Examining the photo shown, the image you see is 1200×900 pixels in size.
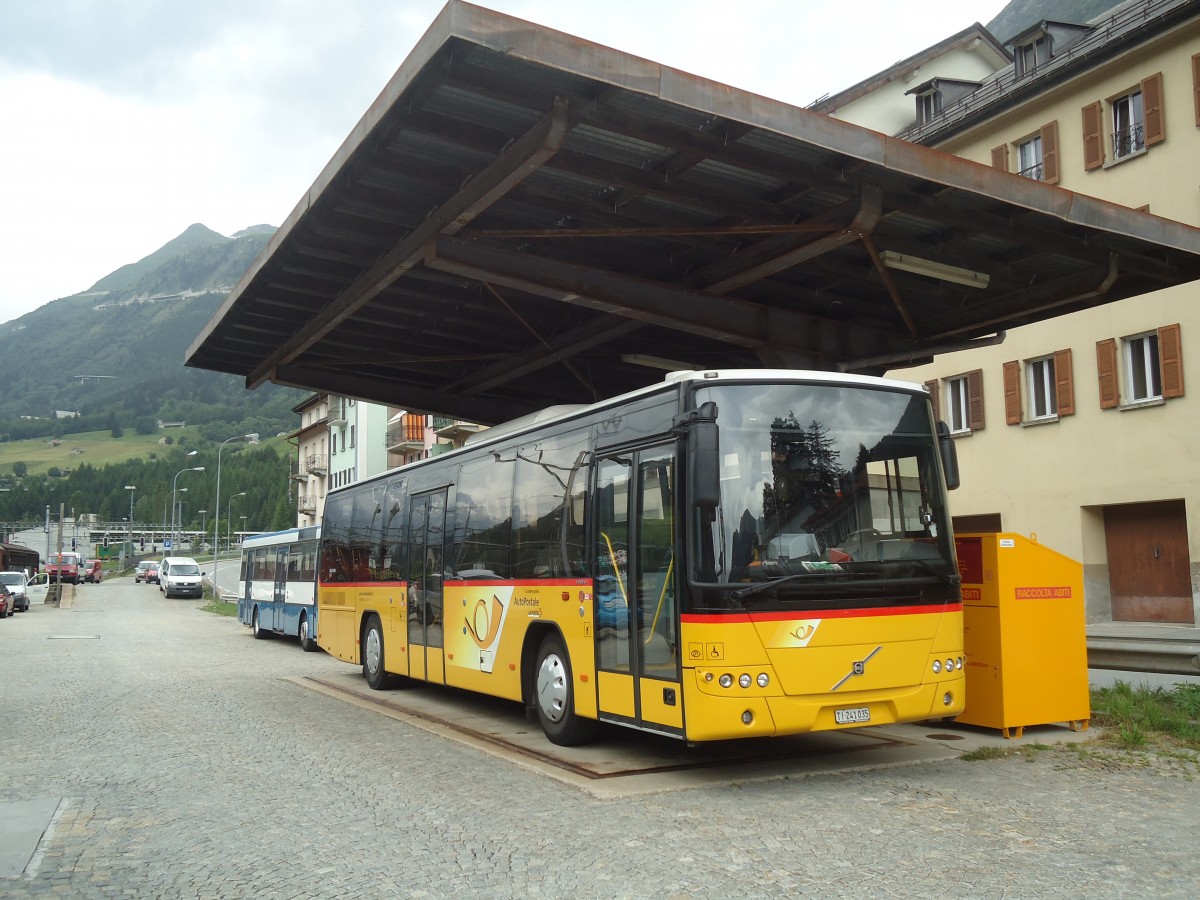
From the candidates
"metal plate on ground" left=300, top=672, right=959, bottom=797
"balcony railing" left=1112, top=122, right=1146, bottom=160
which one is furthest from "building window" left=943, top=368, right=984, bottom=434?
"metal plate on ground" left=300, top=672, right=959, bottom=797

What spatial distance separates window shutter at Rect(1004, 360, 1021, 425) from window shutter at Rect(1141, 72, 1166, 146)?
6.35 metres

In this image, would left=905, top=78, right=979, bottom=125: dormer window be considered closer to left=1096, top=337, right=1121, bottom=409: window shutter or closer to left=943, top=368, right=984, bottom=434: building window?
left=943, top=368, right=984, bottom=434: building window

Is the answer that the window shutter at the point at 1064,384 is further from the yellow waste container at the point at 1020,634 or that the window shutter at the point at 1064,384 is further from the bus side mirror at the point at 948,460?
the bus side mirror at the point at 948,460

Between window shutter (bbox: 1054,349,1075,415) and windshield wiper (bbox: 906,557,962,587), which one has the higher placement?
window shutter (bbox: 1054,349,1075,415)

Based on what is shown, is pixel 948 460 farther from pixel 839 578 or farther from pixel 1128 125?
pixel 1128 125

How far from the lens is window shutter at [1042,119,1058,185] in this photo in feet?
94.5

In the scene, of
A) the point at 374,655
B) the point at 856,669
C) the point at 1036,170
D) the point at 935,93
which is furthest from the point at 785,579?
the point at 935,93

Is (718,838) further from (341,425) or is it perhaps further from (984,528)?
(341,425)

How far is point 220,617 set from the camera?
44.0m

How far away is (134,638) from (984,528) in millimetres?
22280

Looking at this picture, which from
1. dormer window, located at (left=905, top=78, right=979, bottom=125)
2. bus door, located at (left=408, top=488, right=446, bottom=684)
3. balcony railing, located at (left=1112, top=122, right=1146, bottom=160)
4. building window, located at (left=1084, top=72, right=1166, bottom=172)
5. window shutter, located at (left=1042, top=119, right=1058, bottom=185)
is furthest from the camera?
dormer window, located at (left=905, top=78, right=979, bottom=125)

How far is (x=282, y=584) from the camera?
29.2 metres

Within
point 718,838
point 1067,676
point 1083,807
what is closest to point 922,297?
point 1067,676

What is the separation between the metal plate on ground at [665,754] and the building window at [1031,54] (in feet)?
80.0
